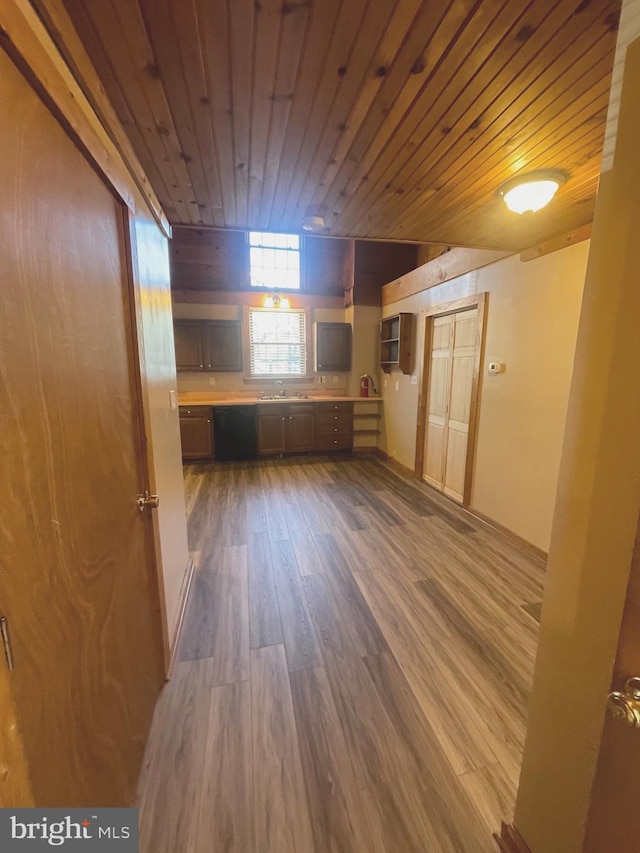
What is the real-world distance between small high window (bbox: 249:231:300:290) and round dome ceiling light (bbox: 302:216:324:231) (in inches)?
137

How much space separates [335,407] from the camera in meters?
5.57

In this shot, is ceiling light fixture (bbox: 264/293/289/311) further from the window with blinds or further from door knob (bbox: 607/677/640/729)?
door knob (bbox: 607/677/640/729)

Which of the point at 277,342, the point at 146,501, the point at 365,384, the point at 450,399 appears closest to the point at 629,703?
the point at 146,501

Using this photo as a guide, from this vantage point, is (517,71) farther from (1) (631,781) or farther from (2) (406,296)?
(2) (406,296)

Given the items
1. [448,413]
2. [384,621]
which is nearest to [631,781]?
[384,621]

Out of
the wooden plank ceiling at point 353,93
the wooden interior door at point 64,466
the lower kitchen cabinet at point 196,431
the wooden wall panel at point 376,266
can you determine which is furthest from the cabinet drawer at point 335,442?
the wooden interior door at point 64,466

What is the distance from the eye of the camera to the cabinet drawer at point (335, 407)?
553 cm

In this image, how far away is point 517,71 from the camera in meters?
1.18

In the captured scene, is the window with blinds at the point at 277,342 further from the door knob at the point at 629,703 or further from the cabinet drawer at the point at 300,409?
the door knob at the point at 629,703

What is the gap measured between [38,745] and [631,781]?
1176 millimetres

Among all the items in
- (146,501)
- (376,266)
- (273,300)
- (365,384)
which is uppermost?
(376,266)

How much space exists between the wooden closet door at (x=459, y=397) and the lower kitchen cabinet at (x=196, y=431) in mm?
3344

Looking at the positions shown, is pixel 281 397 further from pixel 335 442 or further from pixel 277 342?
pixel 335 442

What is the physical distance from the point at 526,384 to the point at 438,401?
4.51 feet
